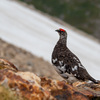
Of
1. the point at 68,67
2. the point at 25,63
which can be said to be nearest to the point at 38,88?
the point at 68,67

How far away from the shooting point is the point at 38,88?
3961 mm

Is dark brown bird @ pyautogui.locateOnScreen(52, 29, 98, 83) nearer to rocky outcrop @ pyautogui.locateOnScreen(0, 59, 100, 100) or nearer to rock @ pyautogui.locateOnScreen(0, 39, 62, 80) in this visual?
rocky outcrop @ pyautogui.locateOnScreen(0, 59, 100, 100)

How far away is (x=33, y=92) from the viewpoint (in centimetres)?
388

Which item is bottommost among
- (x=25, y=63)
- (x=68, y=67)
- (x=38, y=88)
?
(x=25, y=63)

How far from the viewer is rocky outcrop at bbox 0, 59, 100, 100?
3.82 m

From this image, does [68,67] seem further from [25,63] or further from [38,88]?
[25,63]

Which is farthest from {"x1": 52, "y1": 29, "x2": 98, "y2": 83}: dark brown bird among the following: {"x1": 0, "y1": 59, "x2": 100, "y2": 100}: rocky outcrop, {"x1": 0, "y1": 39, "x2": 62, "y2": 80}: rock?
{"x1": 0, "y1": 39, "x2": 62, "y2": 80}: rock

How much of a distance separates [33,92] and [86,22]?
90.5 m

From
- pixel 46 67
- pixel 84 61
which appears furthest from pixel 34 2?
pixel 46 67

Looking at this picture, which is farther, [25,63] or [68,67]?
[25,63]

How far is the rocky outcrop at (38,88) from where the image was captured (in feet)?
12.5

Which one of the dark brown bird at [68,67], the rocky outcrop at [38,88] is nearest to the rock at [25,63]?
the dark brown bird at [68,67]

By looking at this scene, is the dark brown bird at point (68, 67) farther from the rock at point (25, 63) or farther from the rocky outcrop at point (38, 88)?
the rock at point (25, 63)

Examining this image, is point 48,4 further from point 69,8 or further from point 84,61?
point 84,61
